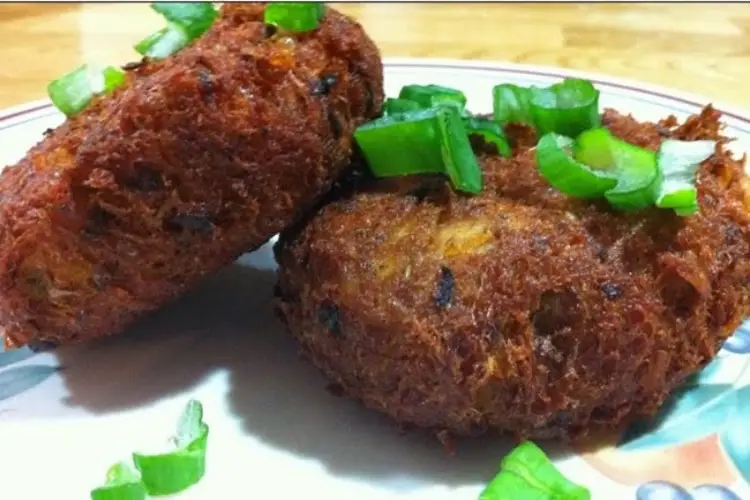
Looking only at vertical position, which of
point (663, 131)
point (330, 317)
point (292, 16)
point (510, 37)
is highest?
point (292, 16)

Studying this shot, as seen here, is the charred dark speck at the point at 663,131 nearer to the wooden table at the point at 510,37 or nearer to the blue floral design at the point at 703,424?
the blue floral design at the point at 703,424

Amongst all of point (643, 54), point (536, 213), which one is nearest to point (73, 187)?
point (536, 213)

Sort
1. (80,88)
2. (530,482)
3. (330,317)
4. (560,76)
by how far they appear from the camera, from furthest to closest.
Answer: (560,76), (80,88), (330,317), (530,482)

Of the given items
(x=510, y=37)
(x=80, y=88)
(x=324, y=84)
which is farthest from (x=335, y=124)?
(x=510, y=37)

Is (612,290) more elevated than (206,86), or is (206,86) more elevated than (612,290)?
(206,86)

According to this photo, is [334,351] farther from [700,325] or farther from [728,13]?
[728,13]

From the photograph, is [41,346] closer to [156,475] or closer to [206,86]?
[156,475]

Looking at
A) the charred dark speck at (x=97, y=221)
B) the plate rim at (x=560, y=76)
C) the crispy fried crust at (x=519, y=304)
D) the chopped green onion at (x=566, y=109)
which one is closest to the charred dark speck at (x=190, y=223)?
the charred dark speck at (x=97, y=221)
